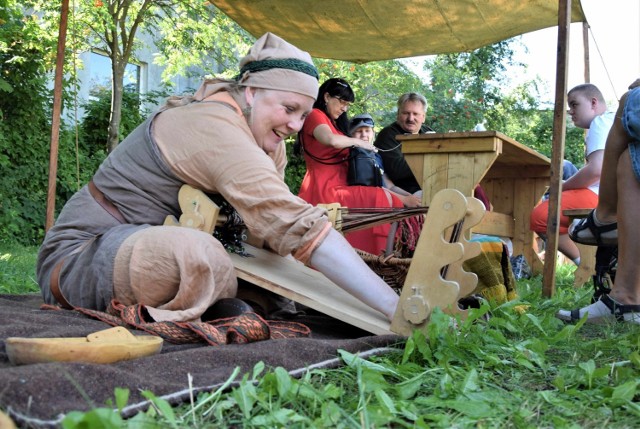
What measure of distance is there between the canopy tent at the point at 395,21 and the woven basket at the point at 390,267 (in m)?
3.11

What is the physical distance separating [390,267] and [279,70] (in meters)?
1.03

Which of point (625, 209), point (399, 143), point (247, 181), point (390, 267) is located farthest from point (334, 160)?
point (247, 181)

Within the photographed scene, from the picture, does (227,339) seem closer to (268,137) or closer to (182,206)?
(182,206)

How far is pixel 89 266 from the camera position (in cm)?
214

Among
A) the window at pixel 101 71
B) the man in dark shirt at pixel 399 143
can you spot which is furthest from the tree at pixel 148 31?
the man in dark shirt at pixel 399 143

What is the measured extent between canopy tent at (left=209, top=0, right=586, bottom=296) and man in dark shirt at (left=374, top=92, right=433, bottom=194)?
2.70 feet

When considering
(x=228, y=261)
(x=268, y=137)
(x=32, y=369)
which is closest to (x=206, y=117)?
(x=268, y=137)

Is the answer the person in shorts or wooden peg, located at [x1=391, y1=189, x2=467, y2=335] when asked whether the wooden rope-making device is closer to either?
wooden peg, located at [x1=391, y1=189, x2=467, y2=335]

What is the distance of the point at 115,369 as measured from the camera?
132 centimetres

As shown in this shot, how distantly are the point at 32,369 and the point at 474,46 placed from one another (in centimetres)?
576

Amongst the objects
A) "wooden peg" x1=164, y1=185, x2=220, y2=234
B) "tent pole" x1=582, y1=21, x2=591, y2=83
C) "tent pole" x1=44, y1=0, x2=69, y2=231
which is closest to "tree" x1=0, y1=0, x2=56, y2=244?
"tent pole" x1=44, y1=0, x2=69, y2=231

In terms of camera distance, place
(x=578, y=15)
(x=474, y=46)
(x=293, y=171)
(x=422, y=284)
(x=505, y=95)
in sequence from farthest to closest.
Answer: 1. (x=505, y=95)
2. (x=293, y=171)
3. (x=474, y=46)
4. (x=578, y=15)
5. (x=422, y=284)

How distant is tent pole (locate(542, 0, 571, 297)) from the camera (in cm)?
344

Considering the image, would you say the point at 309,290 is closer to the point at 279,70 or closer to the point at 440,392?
the point at 279,70
